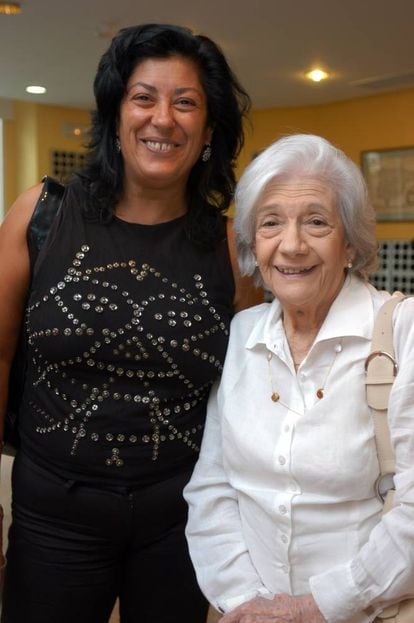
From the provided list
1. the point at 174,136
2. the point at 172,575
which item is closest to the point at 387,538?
the point at 172,575

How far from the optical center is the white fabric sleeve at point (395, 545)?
129cm

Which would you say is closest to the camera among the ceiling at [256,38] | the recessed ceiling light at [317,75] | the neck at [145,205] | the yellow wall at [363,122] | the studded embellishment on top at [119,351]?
the studded embellishment on top at [119,351]

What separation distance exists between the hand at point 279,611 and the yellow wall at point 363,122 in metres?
7.67

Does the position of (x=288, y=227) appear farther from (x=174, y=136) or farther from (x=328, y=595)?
(x=328, y=595)

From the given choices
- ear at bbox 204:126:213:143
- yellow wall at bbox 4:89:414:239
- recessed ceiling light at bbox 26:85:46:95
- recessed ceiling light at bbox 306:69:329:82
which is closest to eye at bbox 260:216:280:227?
ear at bbox 204:126:213:143

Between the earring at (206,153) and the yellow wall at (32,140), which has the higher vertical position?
the yellow wall at (32,140)

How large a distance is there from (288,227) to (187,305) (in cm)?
31

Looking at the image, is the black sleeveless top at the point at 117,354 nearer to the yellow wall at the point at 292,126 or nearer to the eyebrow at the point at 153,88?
the eyebrow at the point at 153,88

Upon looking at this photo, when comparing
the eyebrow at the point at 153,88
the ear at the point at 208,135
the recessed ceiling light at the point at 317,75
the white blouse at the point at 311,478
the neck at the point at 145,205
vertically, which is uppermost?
the recessed ceiling light at the point at 317,75

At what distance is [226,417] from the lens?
1529 mm

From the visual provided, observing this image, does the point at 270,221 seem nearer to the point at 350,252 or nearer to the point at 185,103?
the point at 350,252

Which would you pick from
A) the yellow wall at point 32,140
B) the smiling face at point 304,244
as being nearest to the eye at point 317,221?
the smiling face at point 304,244

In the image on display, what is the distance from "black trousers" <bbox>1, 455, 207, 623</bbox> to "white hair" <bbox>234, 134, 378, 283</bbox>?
625mm

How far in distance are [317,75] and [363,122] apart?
1610 mm
